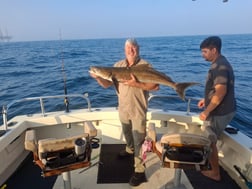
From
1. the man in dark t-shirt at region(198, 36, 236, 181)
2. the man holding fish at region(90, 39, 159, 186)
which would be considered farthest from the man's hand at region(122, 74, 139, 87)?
the man in dark t-shirt at region(198, 36, 236, 181)

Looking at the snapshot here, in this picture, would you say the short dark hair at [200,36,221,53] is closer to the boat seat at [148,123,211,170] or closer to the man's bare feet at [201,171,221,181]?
the boat seat at [148,123,211,170]

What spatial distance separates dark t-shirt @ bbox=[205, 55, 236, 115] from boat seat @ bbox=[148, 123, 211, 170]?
2.72 ft

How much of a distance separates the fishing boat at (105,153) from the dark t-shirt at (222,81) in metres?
0.51

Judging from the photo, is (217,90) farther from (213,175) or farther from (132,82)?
(213,175)

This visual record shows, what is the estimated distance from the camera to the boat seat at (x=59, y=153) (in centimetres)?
209

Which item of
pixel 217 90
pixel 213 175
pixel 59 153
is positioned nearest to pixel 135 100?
pixel 217 90

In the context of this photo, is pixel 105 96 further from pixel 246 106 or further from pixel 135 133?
pixel 135 133

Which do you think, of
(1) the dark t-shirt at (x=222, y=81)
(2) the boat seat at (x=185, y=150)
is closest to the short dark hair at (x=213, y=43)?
(1) the dark t-shirt at (x=222, y=81)

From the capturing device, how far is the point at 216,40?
112 inches

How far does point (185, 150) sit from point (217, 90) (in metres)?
0.87

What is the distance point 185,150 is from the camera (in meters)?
2.37

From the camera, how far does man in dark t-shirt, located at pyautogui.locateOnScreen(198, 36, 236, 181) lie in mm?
2783

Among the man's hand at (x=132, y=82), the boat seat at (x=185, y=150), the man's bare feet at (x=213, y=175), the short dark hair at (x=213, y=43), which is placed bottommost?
the man's bare feet at (x=213, y=175)

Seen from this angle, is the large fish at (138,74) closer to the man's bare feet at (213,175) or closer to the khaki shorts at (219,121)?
the khaki shorts at (219,121)
